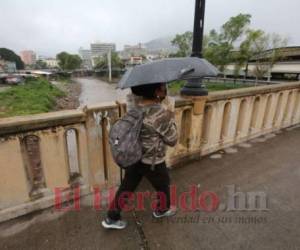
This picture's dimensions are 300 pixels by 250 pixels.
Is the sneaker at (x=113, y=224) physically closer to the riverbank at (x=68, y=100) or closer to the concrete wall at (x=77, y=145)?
the concrete wall at (x=77, y=145)

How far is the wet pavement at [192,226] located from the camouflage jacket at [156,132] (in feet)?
2.38

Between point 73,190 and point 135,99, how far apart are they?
1.39 meters

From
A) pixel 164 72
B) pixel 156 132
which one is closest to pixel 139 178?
pixel 156 132

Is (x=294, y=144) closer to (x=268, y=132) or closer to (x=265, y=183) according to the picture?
(x=268, y=132)

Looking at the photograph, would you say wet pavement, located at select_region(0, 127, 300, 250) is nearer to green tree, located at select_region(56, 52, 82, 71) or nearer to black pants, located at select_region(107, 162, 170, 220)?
black pants, located at select_region(107, 162, 170, 220)

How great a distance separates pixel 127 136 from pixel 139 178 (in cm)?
55

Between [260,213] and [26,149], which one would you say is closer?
[26,149]

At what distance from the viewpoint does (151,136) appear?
159 centimetres

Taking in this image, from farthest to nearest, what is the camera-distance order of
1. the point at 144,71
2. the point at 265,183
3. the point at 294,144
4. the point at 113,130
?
the point at 294,144 → the point at 265,183 → the point at 113,130 → the point at 144,71

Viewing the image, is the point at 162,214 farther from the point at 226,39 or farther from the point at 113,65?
the point at 113,65

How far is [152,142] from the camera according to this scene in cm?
161

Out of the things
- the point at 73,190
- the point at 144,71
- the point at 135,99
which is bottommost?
the point at 73,190

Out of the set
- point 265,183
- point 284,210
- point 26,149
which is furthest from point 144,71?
point 265,183

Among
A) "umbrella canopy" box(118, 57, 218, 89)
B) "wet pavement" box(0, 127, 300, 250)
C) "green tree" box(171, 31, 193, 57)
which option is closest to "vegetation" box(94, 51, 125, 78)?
"green tree" box(171, 31, 193, 57)
